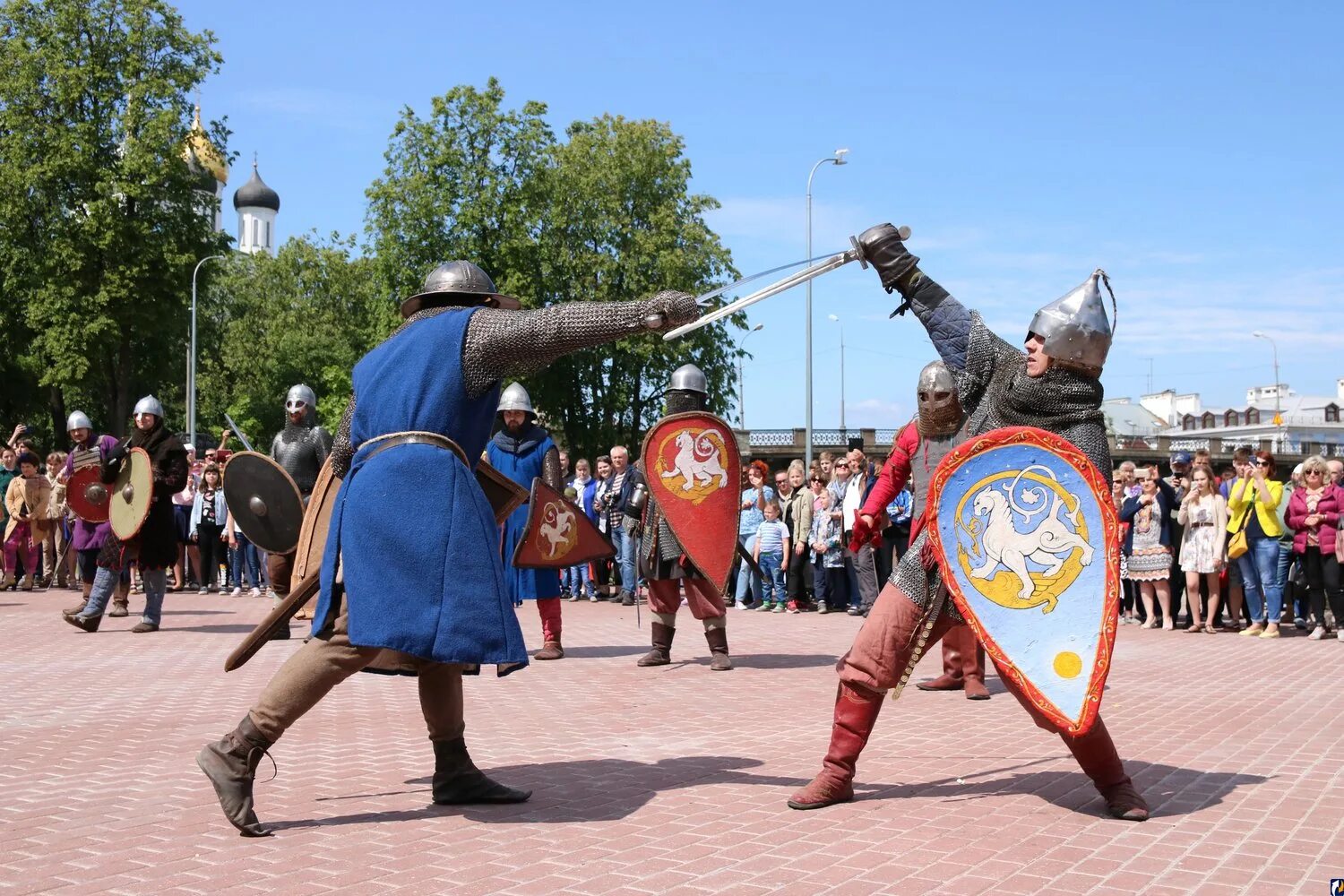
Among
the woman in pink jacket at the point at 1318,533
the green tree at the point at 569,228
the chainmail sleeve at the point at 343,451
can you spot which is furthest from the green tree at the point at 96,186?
the chainmail sleeve at the point at 343,451

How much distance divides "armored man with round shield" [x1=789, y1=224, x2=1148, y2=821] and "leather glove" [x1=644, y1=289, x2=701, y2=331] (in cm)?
90

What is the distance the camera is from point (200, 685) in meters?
8.26

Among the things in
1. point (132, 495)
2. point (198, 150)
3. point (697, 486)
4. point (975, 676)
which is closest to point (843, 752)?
point (975, 676)

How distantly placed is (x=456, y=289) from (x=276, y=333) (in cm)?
6229

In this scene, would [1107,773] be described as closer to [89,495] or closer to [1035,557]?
[1035,557]

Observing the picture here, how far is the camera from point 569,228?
42844 millimetres

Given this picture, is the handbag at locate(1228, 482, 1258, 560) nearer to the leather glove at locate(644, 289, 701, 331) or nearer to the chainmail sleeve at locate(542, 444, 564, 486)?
the chainmail sleeve at locate(542, 444, 564, 486)

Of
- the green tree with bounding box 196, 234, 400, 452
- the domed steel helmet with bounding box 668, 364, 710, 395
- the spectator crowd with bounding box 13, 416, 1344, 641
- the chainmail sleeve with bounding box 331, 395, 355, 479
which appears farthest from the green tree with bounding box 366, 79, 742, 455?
the chainmail sleeve with bounding box 331, 395, 355, 479

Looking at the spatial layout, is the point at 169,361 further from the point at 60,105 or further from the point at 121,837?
the point at 121,837

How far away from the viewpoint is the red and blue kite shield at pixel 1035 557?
425cm

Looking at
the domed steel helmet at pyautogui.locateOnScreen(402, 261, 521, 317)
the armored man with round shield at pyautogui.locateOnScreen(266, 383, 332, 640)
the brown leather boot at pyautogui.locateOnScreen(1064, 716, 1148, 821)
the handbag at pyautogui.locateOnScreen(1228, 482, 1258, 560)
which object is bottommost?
the brown leather boot at pyautogui.locateOnScreen(1064, 716, 1148, 821)

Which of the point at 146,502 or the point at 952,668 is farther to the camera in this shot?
the point at 146,502

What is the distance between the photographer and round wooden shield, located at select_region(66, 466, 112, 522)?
39.0 feet

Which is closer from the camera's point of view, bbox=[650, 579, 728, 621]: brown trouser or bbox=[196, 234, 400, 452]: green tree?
bbox=[650, 579, 728, 621]: brown trouser
